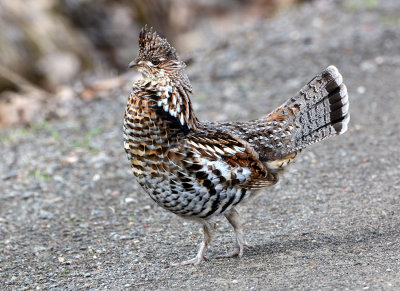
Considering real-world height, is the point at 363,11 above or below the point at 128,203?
above

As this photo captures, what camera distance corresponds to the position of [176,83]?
4.34 m

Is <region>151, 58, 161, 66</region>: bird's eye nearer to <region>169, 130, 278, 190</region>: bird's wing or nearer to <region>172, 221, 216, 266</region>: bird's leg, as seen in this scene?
<region>169, 130, 278, 190</region>: bird's wing

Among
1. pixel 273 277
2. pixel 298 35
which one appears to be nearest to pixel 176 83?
pixel 273 277

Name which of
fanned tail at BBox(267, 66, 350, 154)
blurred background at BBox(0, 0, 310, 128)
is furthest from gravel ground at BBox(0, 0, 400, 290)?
blurred background at BBox(0, 0, 310, 128)

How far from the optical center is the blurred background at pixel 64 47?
986 cm

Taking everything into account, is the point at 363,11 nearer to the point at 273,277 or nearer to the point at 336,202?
the point at 336,202

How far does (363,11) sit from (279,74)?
3097 mm

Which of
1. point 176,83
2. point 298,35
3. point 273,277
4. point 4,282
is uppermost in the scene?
point 298,35

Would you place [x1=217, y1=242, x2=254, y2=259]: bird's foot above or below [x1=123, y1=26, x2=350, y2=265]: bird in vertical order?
below

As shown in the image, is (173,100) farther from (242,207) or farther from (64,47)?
(64,47)

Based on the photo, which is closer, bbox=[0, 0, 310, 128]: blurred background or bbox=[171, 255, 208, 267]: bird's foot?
bbox=[171, 255, 208, 267]: bird's foot

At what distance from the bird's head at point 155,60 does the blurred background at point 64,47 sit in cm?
482

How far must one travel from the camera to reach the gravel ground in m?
4.27

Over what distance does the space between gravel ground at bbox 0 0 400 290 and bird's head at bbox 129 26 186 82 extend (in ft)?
4.65
